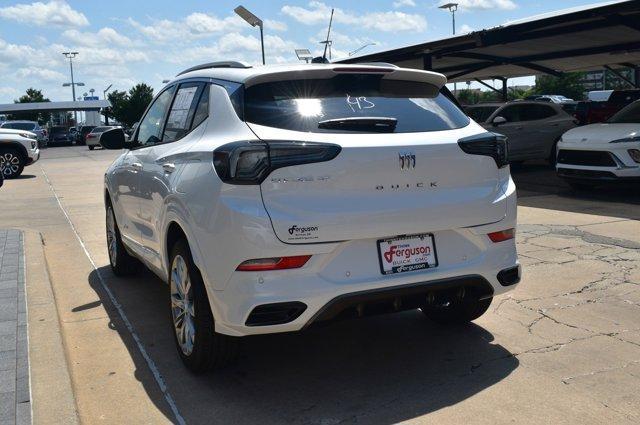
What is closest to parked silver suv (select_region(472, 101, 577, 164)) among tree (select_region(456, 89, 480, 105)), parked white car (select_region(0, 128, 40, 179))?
parked white car (select_region(0, 128, 40, 179))

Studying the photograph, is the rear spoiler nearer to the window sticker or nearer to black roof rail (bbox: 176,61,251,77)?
black roof rail (bbox: 176,61,251,77)

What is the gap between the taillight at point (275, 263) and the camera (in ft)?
11.4

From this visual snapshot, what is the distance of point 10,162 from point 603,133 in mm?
15923

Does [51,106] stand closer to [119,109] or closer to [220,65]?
[119,109]

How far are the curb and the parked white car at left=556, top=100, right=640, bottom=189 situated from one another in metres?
8.33

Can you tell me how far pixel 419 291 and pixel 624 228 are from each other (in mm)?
5499

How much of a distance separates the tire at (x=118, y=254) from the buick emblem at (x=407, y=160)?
361 cm

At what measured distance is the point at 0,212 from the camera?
39.6 ft

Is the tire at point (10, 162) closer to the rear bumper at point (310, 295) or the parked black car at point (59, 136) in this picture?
the rear bumper at point (310, 295)

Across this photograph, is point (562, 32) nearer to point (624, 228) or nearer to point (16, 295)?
point (624, 228)

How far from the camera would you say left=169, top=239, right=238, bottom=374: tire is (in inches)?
153

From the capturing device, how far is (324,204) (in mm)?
3525

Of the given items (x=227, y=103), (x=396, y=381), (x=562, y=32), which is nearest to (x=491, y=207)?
(x=396, y=381)

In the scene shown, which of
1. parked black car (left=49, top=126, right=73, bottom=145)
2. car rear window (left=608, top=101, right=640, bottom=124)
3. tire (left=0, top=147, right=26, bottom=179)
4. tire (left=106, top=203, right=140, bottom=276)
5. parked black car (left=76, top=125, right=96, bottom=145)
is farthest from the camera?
parked black car (left=76, top=125, right=96, bottom=145)
